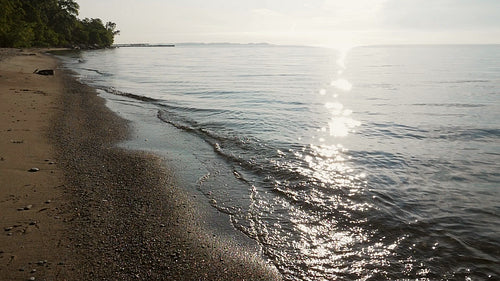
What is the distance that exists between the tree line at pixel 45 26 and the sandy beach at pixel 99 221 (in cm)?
7903

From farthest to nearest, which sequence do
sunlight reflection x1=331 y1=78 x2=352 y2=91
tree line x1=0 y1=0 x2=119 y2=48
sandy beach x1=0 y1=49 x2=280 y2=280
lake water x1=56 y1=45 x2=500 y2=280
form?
tree line x1=0 y1=0 x2=119 y2=48, sunlight reflection x1=331 y1=78 x2=352 y2=91, lake water x1=56 y1=45 x2=500 y2=280, sandy beach x1=0 y1=49 x2=280 y2=280

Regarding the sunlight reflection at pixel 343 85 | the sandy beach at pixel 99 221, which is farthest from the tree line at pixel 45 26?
the sandy beach at pixel 99 221

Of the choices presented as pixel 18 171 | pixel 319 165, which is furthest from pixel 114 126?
pixel 319 165

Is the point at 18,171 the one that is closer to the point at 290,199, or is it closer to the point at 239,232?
the point at 239,232

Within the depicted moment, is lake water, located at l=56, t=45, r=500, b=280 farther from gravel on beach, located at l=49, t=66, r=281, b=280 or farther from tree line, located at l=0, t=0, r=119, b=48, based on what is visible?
tree line, located at l=0, t=0, r=119, b=48

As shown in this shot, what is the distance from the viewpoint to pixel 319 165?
349 inches

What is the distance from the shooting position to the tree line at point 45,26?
233ft

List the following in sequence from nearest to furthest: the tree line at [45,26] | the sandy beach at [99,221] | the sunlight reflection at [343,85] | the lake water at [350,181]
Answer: the sandy beach at [99,221] → the lake water at [350,181] → the sunlight reflection at [343,85] → the tree line at [45,26]

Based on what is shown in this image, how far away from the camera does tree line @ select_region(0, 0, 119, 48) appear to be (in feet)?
233

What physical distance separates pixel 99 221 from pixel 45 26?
383 feet

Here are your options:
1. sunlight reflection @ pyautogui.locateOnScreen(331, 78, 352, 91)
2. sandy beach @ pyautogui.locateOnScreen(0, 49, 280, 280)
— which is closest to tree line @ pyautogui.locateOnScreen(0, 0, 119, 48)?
sunlight reflection @ pyautogui.locateOnScreen(331, 78, 352, 91)

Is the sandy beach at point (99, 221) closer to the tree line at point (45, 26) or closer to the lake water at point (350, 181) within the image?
the lake water at point (350, 181)

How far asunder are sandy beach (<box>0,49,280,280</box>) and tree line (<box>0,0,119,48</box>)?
3112 inches

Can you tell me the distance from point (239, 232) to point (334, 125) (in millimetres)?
10285
